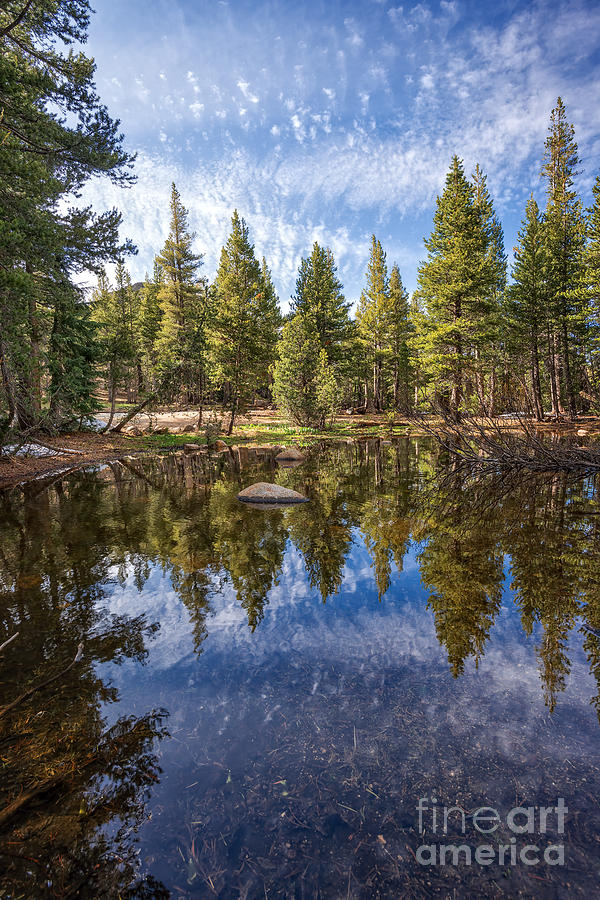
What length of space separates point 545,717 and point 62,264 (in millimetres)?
21689

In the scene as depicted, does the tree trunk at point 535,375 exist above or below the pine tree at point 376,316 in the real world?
below

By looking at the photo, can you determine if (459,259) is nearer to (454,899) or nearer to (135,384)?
(454,899)

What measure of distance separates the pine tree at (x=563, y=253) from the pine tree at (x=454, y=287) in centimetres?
709

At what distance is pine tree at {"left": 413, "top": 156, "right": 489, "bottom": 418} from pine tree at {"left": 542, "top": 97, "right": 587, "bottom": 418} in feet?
23.3

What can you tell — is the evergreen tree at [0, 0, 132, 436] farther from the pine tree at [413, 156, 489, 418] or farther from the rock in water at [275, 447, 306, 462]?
the pine tree at [413, 156, 489, 418]

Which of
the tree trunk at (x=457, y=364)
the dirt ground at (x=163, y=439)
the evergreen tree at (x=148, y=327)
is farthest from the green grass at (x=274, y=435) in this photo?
the evergreen tree at (x=148, y=327)

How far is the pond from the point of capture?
1981 mm

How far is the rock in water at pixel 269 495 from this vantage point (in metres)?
9.95

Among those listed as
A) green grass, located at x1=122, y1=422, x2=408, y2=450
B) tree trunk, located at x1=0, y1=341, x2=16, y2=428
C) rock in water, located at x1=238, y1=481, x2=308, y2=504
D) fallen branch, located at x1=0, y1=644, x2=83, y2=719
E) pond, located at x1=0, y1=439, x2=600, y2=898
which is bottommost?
pond, located at x1=0, y1=439, x2=600, y2=898

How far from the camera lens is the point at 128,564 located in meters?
6.20

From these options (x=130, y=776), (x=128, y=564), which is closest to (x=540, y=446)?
(x=128, y=564)

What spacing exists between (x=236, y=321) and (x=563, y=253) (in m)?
24.7

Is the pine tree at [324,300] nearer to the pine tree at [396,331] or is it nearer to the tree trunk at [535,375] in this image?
the pine tree at [396,331]

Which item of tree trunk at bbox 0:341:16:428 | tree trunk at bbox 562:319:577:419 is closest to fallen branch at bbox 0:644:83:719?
tree trunk at bbox 0:341:16:428
